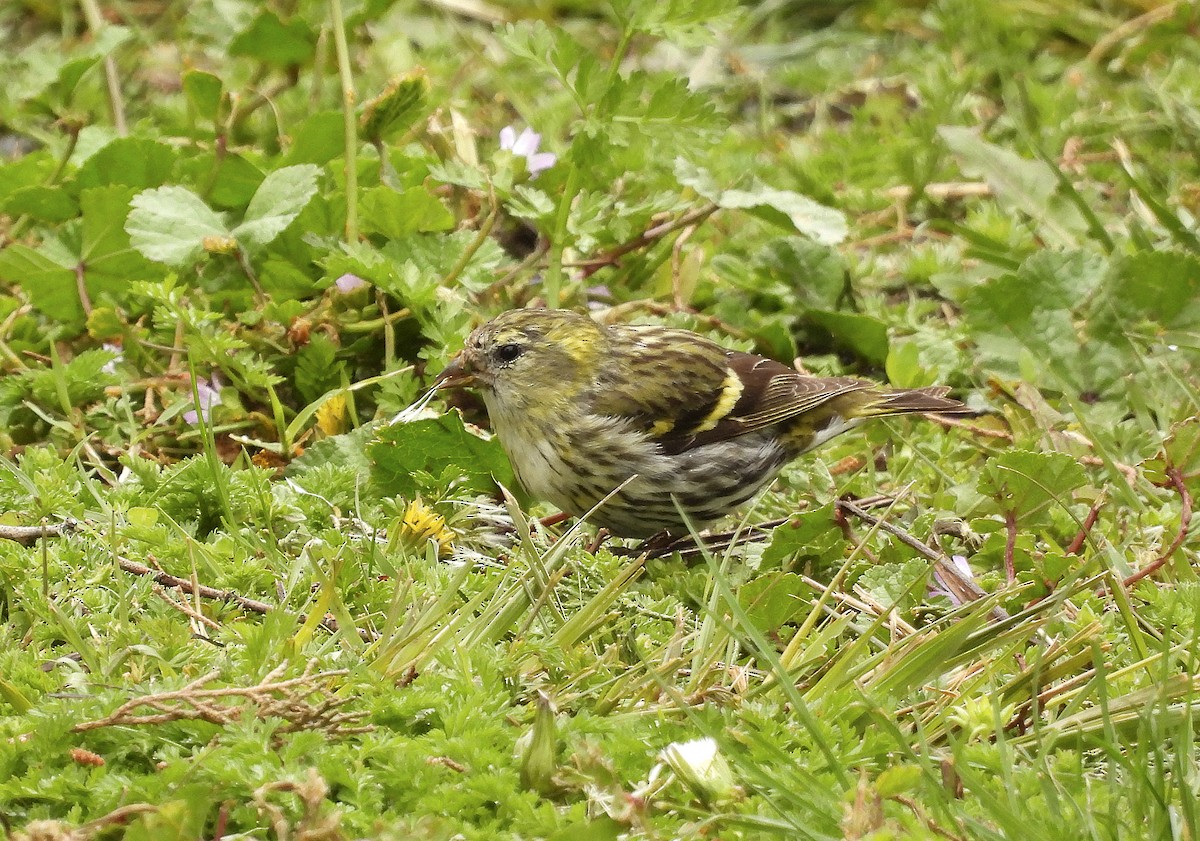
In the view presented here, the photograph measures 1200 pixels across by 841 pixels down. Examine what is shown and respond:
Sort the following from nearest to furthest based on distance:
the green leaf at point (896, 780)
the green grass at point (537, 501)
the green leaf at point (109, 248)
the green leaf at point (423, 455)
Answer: the green leaf at point (896, 780) < the green grass at point (537, 501) < the green leaf at point (423, 455) < the green leaf at point (109, 248)

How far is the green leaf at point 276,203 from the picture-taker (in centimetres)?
420

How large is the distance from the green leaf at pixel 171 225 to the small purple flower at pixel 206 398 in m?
0.35

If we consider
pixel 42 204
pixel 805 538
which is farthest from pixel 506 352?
pixel 42 204

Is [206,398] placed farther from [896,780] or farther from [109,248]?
[896,780]

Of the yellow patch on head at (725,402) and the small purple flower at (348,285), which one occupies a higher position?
the small purple flower at (348,285)

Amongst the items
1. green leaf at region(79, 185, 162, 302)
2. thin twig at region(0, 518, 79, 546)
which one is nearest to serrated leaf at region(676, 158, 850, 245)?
green leaf at region(79, 185, 162, 302)

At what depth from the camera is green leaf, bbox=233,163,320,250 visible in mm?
4195

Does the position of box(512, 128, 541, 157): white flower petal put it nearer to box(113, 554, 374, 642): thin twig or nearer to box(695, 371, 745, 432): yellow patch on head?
box(695, 371, 745, 432): yellow patch on head

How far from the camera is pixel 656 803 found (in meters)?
2.51

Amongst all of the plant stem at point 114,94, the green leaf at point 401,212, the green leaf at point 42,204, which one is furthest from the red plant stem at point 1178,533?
the plant stem at point 114,94

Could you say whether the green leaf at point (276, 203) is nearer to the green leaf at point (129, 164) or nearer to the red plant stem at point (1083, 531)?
the green leaf at point (129, 164)

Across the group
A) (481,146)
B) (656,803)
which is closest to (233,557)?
→ (656,803)

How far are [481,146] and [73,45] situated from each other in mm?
2011

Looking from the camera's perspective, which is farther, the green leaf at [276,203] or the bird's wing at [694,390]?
the green leaf at [276,203]
